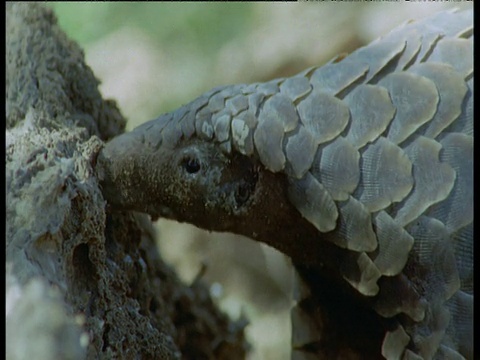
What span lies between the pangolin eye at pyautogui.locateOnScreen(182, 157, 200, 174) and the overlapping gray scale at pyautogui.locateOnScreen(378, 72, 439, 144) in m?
0.30

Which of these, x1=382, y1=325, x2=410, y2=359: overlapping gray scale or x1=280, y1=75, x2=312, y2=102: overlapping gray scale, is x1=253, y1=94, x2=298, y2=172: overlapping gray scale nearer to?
x1=280, y1=75, x2=312, y2=102: overlapping gray scale

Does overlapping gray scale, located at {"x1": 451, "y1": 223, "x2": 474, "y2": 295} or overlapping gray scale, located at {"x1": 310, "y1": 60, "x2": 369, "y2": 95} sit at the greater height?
overlapping gray scale, located at {"x1": 310, "y1": 60, "x2": 369, "y2": 95}

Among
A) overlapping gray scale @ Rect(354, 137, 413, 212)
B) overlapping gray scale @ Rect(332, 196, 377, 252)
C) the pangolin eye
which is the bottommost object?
overlapping gray scale @ Rect(332, 196, 377, 252)

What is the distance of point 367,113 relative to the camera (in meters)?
0.99

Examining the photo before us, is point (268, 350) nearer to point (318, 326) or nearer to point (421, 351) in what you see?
point (318, 326)

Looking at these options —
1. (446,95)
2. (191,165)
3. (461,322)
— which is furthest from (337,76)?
(461,322)

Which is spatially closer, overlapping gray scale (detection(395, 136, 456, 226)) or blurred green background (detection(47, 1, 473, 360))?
overlapping gray scale (detection(395, 136, 456, 226))

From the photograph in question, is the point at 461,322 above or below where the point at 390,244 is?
below

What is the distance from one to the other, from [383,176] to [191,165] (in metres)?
0.30

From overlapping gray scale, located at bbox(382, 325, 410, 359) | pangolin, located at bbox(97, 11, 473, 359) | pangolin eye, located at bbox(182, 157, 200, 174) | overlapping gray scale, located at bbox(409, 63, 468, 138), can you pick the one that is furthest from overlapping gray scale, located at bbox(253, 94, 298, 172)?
overlapping gray scale, located at bbox(382, 325, 410, 359)

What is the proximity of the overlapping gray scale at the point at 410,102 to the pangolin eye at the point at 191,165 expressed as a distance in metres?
0.30

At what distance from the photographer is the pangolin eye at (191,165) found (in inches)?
40.2

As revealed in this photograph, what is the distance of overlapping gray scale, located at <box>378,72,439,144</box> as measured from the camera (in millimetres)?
971

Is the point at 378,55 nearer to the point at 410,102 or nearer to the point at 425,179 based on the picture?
the point at 410,102
